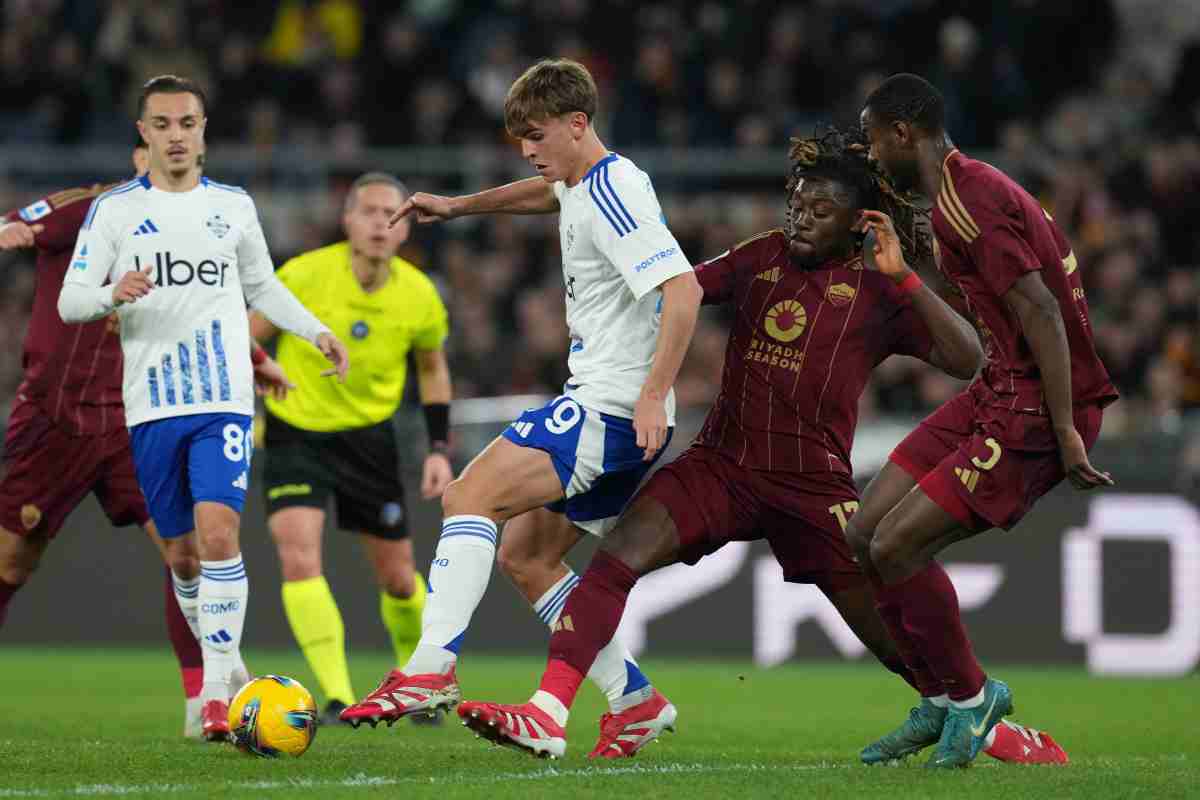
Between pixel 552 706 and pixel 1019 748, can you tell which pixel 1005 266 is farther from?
pixel 552 706

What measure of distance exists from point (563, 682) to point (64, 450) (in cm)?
320

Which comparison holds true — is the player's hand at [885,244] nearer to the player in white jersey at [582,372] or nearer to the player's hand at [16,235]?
the player in white jersey at [582,372]

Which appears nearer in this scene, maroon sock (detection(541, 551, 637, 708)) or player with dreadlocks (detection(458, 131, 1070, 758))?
maroon sock (detection(541, 551, 637, 708))

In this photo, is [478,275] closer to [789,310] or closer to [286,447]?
[286,447]

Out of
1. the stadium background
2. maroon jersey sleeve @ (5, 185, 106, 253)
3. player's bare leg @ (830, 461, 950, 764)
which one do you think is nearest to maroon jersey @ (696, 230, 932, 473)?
player's bare leg @ (830, 461, 950, 764)

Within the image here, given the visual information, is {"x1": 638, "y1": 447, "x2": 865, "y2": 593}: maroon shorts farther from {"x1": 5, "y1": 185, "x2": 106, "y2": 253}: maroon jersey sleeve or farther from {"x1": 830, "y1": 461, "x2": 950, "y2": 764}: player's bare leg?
{"x1": 5, "y1": 185, "x2": 106, "y2": 253}: maroon jersey sleeve

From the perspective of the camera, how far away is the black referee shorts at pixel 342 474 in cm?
A: 909

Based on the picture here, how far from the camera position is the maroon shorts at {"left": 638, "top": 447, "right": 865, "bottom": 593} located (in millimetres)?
6715

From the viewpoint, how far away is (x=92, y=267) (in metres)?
7.20

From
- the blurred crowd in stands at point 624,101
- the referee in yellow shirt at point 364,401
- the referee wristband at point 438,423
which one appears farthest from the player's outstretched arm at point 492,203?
the blurred crowd in stands at point 624,101

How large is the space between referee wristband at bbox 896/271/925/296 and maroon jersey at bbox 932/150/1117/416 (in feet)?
0.65

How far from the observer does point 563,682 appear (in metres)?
6.29

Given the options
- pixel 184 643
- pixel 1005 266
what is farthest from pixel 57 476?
pixel 1005 266

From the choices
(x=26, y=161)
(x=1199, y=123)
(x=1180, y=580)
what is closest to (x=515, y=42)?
(x=26, y=161)
